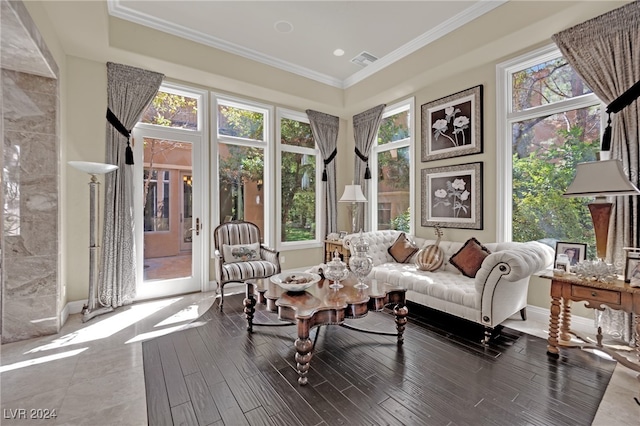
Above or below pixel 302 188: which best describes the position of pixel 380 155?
above

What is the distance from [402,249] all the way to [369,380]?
7.51 ft

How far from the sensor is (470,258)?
3.38 meters

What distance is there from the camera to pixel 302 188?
5461 millimetres

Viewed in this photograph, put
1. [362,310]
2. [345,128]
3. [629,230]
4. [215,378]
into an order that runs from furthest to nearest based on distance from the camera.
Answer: [345,128], [629,230], [362,310], [215,378]

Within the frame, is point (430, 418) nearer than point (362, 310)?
Yes

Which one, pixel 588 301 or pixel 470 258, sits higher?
pixel 470 258

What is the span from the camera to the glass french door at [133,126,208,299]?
156 inches

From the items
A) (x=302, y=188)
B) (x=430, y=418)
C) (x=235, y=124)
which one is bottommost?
(x=430, y=418)

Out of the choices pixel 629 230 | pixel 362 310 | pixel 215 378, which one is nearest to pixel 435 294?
pixel 362 310

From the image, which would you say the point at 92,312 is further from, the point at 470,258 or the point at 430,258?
the point at 470,258

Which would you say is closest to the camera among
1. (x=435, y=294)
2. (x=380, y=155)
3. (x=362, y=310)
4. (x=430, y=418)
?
(x=430, y=418)

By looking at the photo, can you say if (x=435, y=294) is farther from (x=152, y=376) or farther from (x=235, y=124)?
(x=235, y=124)

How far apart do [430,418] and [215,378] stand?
4.91 ft

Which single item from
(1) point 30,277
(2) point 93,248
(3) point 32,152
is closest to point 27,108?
(3) point 32,152
